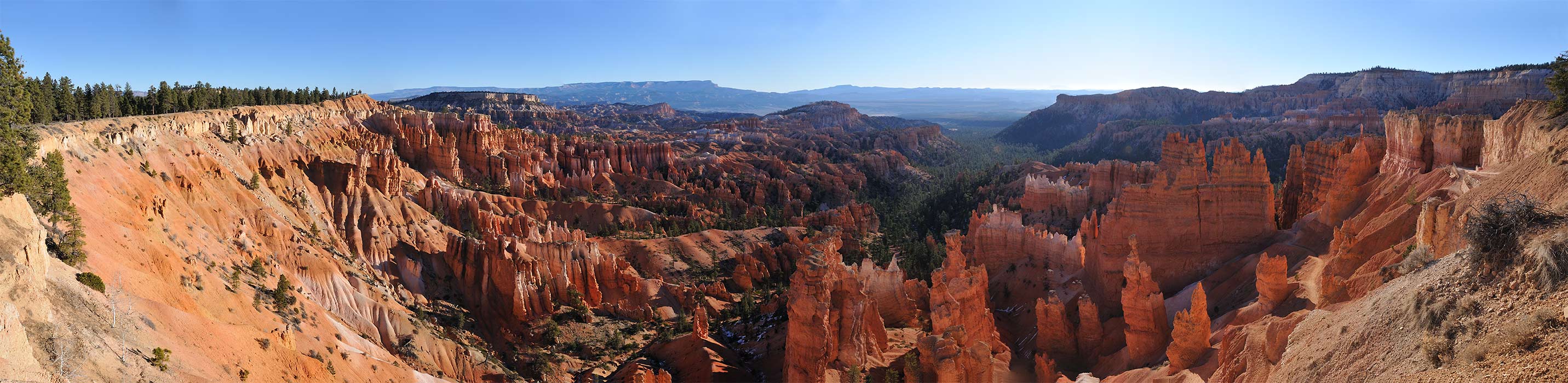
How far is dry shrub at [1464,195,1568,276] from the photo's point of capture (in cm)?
1138

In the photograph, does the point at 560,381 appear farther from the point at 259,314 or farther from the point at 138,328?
the point at 138,328

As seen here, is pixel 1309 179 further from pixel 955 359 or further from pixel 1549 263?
pixel 1549 263

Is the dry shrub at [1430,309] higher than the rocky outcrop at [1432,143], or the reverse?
the rocky outcrop at [1432,143]

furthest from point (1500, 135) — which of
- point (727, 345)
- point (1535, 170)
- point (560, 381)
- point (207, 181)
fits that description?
point (207, 181)

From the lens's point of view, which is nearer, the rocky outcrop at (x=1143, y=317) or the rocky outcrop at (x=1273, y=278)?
the rocky outcrop at (x=1273, y=278)

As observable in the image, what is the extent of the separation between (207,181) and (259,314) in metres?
14.0

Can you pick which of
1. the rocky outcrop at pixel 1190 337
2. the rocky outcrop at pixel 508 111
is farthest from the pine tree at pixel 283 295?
the rocky outcrop at pixel 508 111

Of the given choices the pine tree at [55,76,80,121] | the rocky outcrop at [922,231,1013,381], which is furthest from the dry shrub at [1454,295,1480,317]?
the pine tree at [55,76,80,121]

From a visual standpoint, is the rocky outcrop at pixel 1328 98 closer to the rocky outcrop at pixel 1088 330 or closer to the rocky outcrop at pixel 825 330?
the rocky outcrop at pixel 1088 330

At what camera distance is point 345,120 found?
2557 inches

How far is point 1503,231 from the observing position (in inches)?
457

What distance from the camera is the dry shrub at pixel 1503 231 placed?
1138 cm

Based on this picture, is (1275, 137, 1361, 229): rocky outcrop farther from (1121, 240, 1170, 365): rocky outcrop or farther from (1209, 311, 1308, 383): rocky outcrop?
(1209, 311, 1308, 383): rocky outcrop

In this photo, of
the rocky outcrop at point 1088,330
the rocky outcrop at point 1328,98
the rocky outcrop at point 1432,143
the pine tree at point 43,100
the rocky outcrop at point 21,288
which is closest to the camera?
the rocky outcrop at point 21,288
